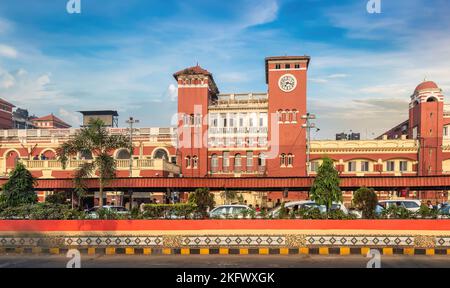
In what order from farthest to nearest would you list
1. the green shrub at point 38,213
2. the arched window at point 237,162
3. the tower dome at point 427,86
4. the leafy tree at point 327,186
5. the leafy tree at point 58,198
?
the tower dome at point 427,86 < the arched window at point 237,162 < the leafy tree at point 58,198 < the leafy tree at point 327,186 < the green shrub at point 38,213

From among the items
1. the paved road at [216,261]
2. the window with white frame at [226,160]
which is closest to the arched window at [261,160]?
the window with white frame at [226,160]

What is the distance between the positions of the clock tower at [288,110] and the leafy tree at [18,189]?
32.4 metres

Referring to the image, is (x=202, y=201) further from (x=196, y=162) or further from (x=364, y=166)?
(x=364, y=166)

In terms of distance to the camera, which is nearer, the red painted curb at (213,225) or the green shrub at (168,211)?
the red painted curb at (213,225)

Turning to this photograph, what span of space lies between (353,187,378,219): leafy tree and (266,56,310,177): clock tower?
31.0 meters

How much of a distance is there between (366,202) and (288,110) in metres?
32.3

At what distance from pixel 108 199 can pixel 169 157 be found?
9.58 m

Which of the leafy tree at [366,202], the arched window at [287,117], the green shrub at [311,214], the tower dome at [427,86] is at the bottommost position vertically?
the green shrub at [311,214]

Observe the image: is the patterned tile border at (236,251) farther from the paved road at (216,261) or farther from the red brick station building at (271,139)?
the red brick station building at (271,139)

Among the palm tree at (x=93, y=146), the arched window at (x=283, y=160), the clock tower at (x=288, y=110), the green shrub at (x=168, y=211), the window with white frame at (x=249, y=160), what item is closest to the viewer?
the green shrub at (x=168, y=211)

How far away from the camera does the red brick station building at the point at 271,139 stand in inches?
1921

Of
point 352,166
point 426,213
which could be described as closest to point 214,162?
point 352,166

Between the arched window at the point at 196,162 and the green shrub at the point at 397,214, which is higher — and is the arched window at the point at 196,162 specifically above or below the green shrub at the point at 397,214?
below
